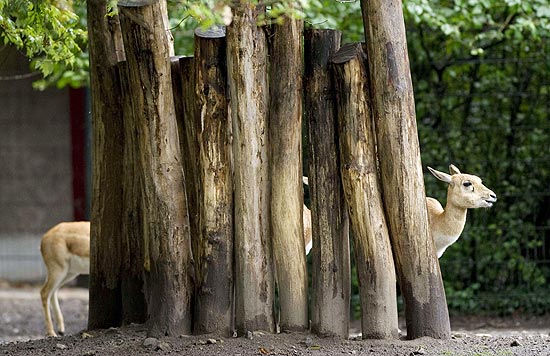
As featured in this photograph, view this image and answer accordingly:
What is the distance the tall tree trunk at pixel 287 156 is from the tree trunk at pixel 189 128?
450 millimetres

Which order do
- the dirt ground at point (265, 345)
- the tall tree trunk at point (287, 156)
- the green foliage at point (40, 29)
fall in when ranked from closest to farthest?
the dirt ground at point (265, 345), the tall tree trunk at point (287, 156), the green foliage at point (40, 29)

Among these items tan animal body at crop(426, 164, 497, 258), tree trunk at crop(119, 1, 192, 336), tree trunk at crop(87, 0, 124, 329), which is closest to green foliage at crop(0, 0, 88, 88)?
tree trunk at crop(87, 0, 124, 329)

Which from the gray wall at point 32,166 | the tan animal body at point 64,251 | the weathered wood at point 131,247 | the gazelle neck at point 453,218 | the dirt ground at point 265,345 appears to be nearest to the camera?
the dirt ground at point 265,345

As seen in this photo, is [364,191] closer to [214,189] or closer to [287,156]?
[287,156]

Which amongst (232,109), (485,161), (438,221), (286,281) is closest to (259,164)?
(232,109)

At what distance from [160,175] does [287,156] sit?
2.39ft

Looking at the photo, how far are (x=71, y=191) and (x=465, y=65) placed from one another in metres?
6.28

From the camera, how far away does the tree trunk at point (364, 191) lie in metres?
5.41

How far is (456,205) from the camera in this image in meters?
7.53

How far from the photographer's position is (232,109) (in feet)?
18.1

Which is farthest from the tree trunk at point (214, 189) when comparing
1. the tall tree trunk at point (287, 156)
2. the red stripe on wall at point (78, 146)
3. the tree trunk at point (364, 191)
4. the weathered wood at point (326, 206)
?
the red stripe on wall at point (78, 146)

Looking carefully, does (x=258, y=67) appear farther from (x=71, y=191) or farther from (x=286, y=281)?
(x=71, y=191)

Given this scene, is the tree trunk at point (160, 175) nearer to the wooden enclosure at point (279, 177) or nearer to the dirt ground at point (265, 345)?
the wooden enclosure at point (279, 177)

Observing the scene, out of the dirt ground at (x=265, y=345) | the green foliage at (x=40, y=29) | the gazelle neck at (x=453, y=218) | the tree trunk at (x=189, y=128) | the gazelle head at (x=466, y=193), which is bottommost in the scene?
the dirt ground at (x=265, y=345)
